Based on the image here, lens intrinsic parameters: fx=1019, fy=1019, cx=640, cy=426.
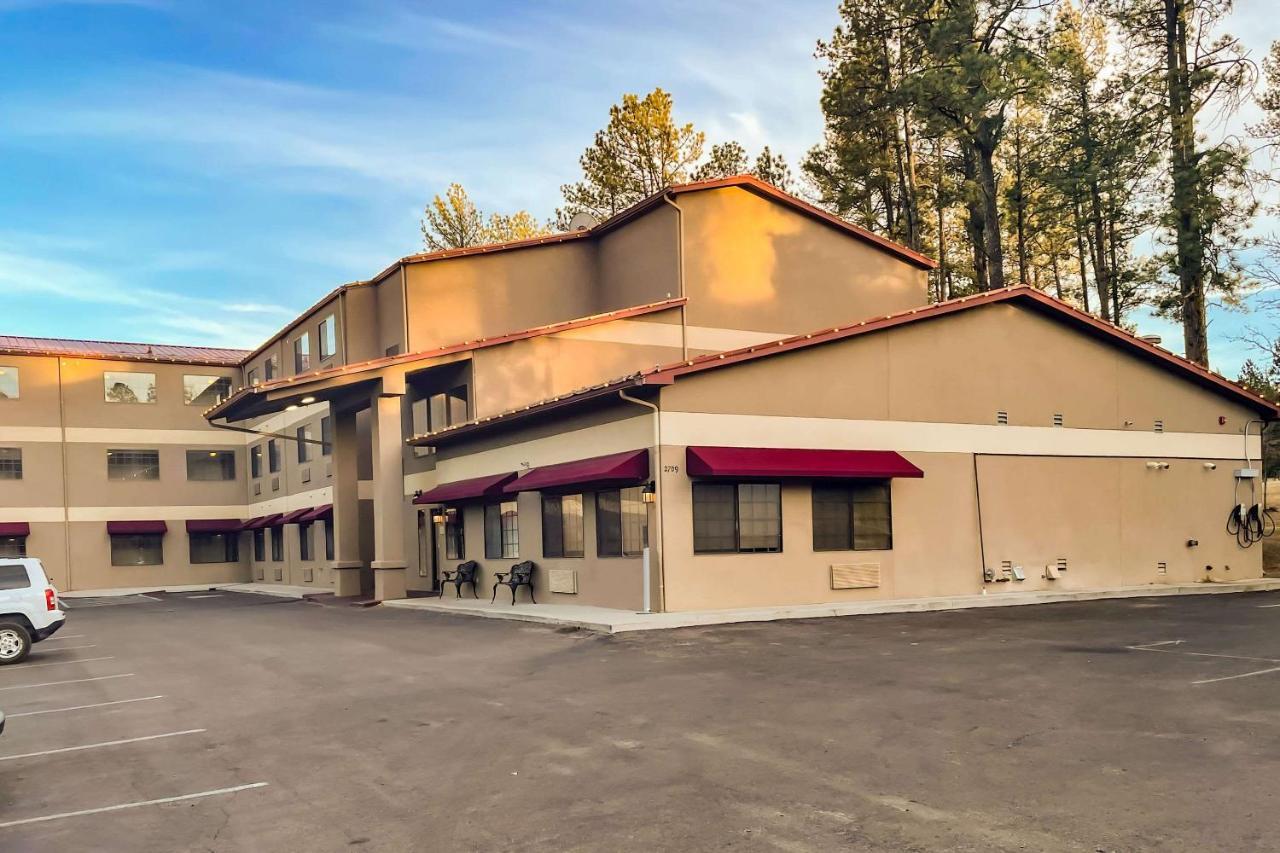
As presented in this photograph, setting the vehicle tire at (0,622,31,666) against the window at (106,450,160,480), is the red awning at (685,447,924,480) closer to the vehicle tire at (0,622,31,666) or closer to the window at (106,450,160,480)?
the vehicle tire at (0,622,31,666)

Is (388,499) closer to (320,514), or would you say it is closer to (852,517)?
(320,514)

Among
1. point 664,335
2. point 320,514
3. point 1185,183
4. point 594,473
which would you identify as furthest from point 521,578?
point 1185,183

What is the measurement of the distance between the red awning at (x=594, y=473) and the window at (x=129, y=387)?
2966cm

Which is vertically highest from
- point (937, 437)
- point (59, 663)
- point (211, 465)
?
point (211, 465)

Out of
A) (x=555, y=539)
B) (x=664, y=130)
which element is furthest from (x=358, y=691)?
(x=664, y=130)

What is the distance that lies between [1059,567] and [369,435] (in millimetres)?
21233

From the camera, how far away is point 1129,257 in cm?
4122

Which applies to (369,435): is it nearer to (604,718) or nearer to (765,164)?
(765,164)

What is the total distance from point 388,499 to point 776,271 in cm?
1255

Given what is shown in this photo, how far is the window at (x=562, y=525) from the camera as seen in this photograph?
21688mm

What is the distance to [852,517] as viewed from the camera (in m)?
20.5

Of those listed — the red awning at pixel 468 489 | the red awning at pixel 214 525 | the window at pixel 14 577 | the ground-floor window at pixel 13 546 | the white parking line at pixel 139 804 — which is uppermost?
the red awning at pixel 468 489

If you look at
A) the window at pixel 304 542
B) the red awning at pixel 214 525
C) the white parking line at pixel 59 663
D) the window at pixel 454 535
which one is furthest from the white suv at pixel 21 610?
the red awning at pixel 214 525

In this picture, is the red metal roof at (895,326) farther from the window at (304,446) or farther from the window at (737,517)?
the window at (304,446)
